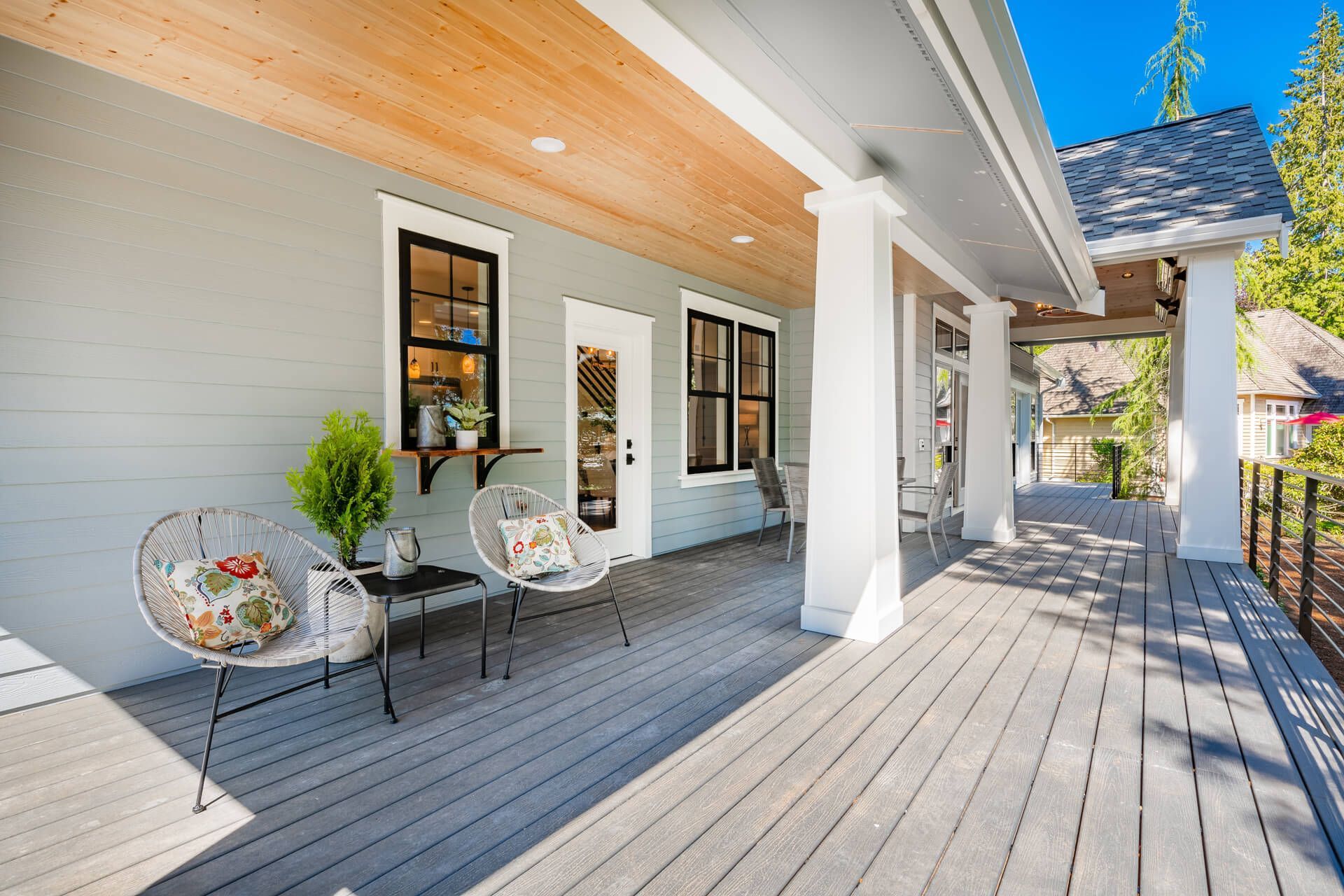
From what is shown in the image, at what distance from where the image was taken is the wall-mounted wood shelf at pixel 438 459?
3674mm

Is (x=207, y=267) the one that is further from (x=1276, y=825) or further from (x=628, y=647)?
(x=1276, y=825)

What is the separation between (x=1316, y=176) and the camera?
16688mm

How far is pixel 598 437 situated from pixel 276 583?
2952 mm

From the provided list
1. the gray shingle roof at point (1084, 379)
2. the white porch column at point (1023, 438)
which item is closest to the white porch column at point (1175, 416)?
the white porch column at point (1023, 438)

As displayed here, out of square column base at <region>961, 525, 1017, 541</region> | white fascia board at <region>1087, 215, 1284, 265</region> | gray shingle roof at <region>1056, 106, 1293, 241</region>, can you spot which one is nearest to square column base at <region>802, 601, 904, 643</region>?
square column base at <region>961, 525, 1017, 541</region>

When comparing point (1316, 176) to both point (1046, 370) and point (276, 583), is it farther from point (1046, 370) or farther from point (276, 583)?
point (276, 583)

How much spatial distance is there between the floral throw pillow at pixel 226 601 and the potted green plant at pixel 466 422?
152 centimetres

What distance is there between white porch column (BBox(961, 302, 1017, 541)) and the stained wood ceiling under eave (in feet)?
10.7

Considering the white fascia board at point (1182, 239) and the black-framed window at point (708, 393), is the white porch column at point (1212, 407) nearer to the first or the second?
the white fascia board at point (1182, 239)

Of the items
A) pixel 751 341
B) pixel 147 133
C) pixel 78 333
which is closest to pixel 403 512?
pixel 78 333

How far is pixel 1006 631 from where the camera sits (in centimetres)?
359

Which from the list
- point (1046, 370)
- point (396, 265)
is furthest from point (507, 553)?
A: point (1046, 370)

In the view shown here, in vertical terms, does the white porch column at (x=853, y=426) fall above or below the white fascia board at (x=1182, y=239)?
below

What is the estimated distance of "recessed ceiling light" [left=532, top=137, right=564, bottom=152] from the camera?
3.24m
